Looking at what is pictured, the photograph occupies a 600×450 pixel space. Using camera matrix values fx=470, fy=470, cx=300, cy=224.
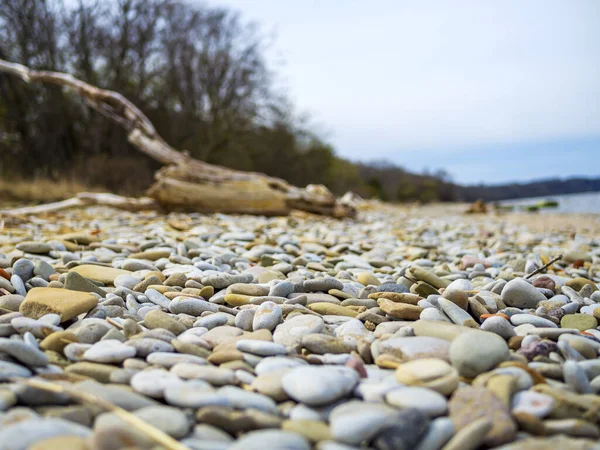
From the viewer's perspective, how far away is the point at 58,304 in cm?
184

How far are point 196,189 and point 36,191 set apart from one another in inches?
206

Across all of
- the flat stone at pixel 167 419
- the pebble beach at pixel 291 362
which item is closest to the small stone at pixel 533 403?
the pebble beach at pixel 291 362

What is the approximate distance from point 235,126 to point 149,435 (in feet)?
54.7

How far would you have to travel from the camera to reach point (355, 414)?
113 cm

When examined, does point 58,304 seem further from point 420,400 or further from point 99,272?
point 420,400

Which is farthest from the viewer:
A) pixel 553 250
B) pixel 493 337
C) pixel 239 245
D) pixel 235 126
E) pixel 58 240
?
pixel 235 126

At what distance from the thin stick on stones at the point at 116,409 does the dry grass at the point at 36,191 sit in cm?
933

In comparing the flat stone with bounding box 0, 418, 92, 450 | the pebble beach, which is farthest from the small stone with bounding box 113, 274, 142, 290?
the flat stone with bounding box 0, 418, 92, 450

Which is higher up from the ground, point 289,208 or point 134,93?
point 134,93

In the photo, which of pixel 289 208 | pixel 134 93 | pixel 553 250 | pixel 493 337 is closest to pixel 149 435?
pixel 493 337

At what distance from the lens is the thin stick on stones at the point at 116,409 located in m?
1.04

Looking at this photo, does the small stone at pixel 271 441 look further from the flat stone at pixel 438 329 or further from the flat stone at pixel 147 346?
the flat stone at pixel 438 329

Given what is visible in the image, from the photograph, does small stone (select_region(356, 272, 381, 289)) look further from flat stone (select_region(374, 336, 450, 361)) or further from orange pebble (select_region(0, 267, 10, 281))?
orange pebble (select_region(0, 267, 10, 281))

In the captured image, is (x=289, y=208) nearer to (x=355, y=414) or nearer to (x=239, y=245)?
(x=239, y=245)
